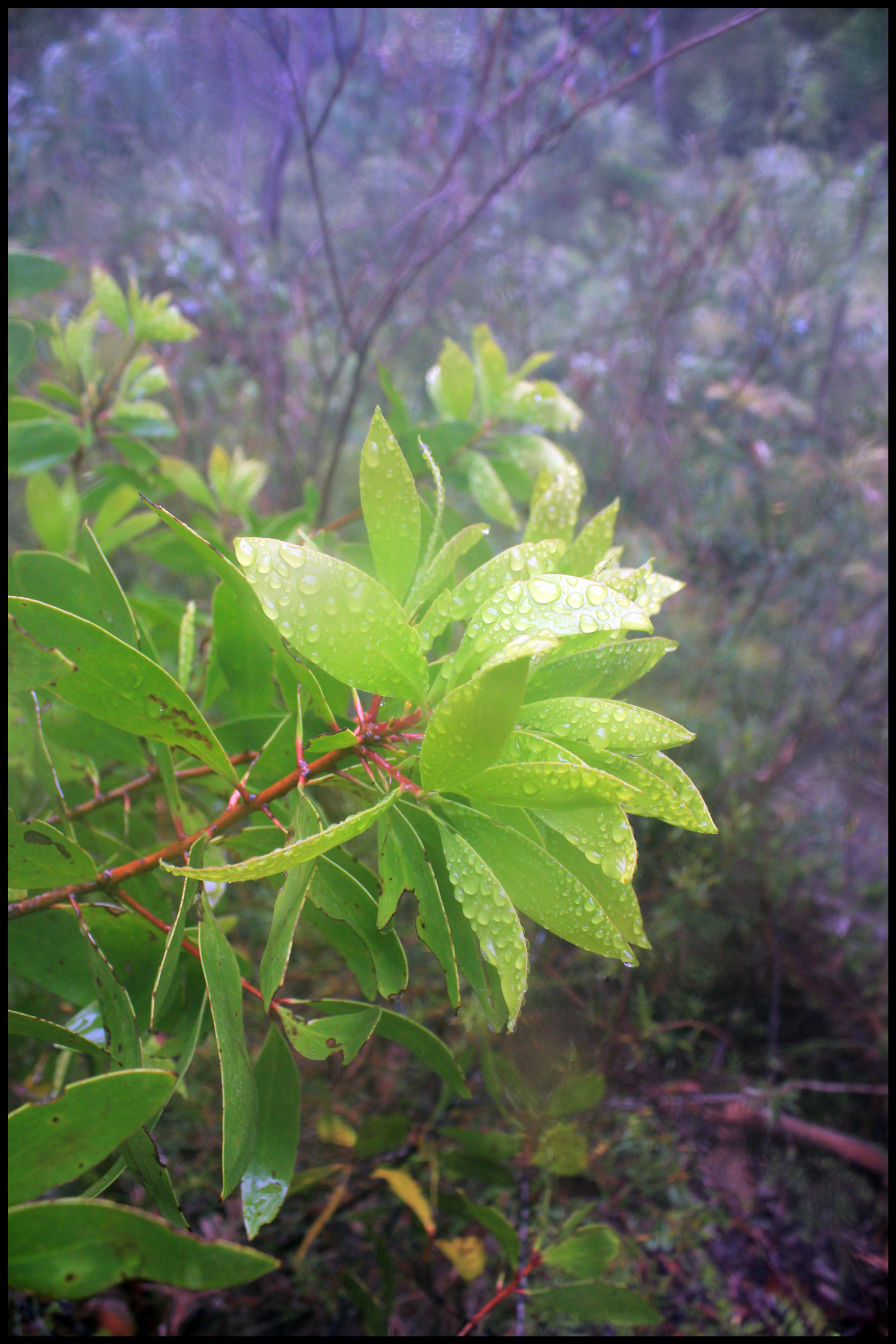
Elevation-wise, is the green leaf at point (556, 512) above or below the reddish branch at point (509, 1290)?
above

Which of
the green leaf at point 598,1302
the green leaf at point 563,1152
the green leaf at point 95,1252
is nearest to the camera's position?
the green leaf at point 95,1252

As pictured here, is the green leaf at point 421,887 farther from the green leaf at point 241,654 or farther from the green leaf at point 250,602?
the green leaf at point 241,654

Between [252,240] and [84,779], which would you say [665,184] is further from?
[84,779]

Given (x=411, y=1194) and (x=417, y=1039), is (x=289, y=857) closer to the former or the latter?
(x=417, y=1039)

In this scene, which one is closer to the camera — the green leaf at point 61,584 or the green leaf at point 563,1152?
the green leaf at point 61,584

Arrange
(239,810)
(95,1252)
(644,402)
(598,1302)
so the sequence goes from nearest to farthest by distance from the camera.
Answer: (95,1252) → (239,810) → (598,1302) → (644,402)

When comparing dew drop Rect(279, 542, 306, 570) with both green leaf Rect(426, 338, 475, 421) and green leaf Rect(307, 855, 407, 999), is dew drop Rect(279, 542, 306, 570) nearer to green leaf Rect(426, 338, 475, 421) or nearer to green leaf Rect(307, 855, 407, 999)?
green leaf Rect(307, 855, 407, 999)

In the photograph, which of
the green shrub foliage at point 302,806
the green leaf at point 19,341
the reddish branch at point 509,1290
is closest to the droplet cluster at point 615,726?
the green shrub foliage at point 302,806

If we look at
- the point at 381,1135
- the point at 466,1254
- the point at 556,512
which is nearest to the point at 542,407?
the point at 556,512
